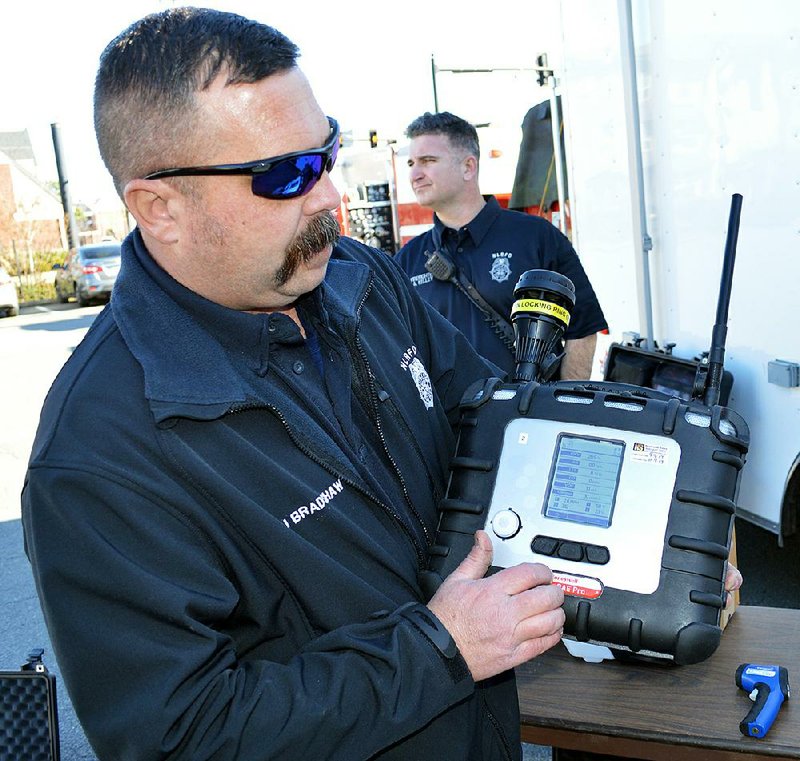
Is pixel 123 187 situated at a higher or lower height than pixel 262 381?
higher

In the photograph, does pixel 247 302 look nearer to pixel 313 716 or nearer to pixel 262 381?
pixel 262 381

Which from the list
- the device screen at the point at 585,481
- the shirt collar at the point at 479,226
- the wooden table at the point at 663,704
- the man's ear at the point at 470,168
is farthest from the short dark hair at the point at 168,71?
the man's ear at the point at 470,168

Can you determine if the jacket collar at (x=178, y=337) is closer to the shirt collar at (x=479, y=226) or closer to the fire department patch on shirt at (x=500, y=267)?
the fire department patch on shirt at (x=500, y=267)

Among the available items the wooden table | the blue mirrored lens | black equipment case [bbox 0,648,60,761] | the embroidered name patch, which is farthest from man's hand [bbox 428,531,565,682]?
black equipment case [bbox 0,648,60,761]

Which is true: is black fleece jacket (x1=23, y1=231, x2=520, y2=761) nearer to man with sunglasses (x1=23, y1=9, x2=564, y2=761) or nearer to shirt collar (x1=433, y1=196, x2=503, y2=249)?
man with sunglasses (x1=23, y1=9, x2=564, y2=761)

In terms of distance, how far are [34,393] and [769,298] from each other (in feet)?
30.1

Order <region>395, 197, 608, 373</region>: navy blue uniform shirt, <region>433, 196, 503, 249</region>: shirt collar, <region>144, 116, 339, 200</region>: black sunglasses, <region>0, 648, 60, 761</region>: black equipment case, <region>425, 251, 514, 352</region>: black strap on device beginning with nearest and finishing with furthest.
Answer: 1. <region>144, 116, 339, 200</region>: black sunglasses
2. <region>0, 648, 60, 761</region>: black equipment case
3. <region>425, 251, 514, 352</region>: black strap on device
4. <region>395, 197, 608, 373</region>: navy blue uniform shirt
5. <region>433, 196, 503, 249</region>: shirt collar

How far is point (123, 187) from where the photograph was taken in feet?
5.08

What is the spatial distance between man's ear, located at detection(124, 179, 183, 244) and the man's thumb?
0.71 m

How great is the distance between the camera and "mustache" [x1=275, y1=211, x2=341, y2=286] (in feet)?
5.10

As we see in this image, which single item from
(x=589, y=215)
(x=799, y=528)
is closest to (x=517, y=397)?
(x=799, y=528)

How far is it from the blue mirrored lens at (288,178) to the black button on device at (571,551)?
73 cm

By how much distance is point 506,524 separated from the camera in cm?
156

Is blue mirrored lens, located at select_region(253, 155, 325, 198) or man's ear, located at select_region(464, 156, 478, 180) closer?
blue mirrored lens, located at select_region(253, 155, 325, 198)
